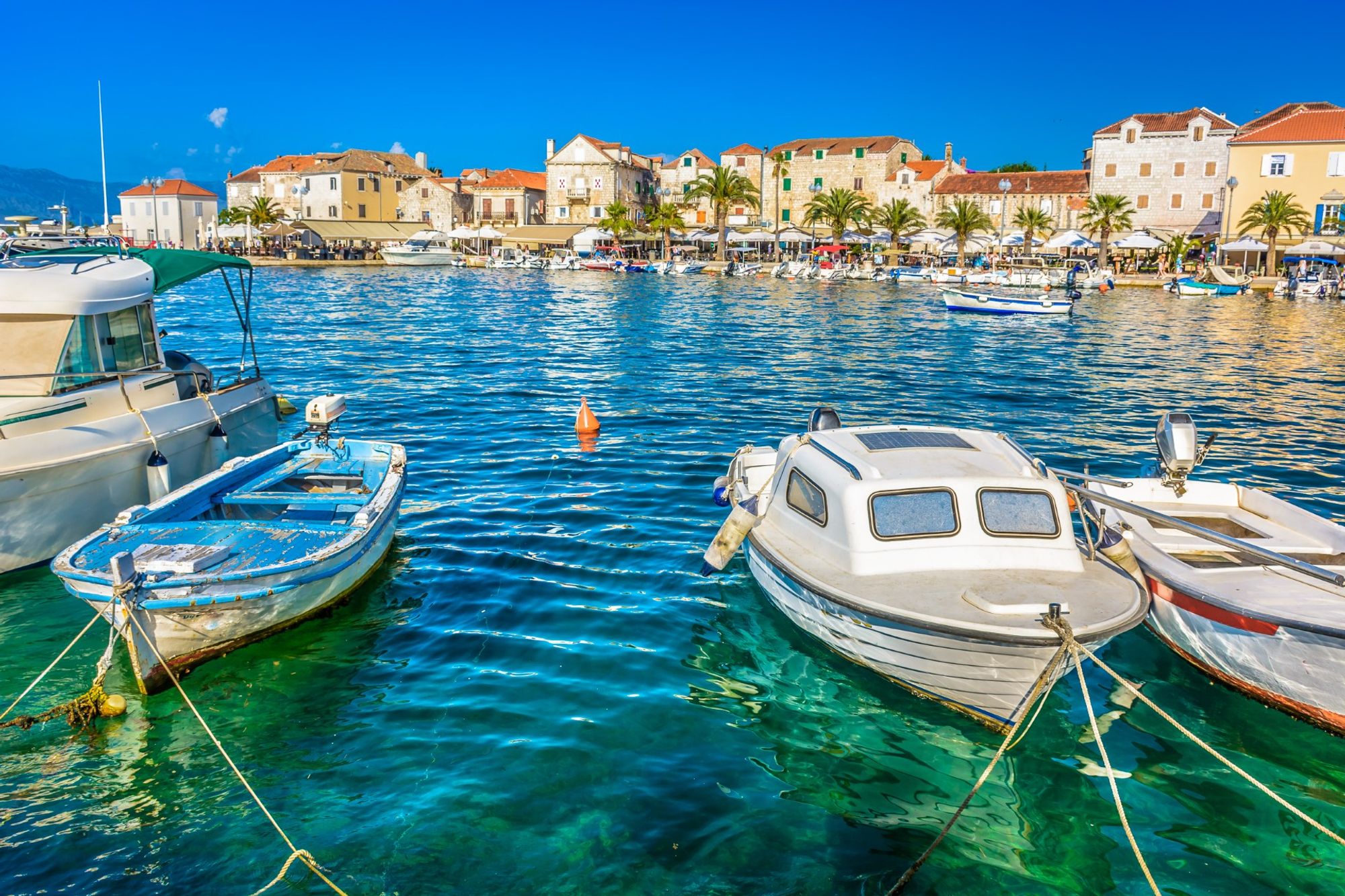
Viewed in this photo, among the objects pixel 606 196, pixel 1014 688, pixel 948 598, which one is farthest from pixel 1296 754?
pixel 606 196

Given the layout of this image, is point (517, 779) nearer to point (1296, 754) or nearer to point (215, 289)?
point (1296, 754)

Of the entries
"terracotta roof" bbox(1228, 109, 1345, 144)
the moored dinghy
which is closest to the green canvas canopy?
the moored dinghy

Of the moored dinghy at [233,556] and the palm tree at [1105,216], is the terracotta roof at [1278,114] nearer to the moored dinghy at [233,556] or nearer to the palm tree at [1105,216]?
the palm tree at [1105,216]

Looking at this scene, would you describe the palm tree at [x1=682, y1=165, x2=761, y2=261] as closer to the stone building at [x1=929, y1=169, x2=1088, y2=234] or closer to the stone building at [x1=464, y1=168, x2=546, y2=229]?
the stone building at [x1=929, y1=169, x2=1088, y2=234]

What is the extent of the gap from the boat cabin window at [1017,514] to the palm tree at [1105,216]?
8049 cm

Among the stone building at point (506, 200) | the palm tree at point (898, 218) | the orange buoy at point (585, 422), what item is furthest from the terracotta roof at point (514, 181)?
the orange buoy at point (585, 422)

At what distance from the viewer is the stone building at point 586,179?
112812mm

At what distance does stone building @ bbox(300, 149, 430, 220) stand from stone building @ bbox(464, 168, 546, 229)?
8246 mm

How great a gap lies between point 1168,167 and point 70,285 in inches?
3561

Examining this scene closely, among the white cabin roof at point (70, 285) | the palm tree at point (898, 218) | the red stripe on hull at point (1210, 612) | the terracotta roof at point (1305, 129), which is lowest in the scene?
the red stripe on hull at point (1210, 612)

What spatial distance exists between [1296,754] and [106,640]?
40.8 feet

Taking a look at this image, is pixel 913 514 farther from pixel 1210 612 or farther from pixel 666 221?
pixel 666 221

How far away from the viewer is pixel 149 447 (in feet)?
45.5

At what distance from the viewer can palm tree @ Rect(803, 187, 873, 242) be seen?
319 ft
